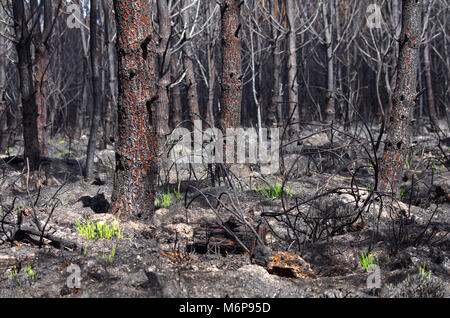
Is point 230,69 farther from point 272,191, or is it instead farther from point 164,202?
point 164,202

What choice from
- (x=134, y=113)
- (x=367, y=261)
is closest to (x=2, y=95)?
(x=134, y=113)

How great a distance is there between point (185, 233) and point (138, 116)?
2.97ft

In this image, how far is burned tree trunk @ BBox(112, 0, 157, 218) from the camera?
9.99 ft

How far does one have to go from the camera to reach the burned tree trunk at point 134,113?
3.04 metres

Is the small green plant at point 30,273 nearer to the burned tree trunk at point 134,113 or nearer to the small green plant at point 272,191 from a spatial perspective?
the burned tree trunk at point 134,113

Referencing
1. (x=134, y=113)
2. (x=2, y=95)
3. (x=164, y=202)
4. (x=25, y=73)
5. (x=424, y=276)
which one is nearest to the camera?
(x=424, y=276)

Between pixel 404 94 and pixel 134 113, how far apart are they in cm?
221

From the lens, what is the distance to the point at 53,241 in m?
2.67

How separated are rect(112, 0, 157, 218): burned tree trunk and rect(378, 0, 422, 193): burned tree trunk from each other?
198 cm

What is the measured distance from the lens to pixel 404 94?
354 centimetres

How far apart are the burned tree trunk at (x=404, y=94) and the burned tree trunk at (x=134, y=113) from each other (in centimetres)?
198

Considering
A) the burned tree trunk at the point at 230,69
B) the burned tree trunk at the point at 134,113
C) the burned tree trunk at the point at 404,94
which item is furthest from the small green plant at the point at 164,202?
the burned tree trunk at the point at 404,94

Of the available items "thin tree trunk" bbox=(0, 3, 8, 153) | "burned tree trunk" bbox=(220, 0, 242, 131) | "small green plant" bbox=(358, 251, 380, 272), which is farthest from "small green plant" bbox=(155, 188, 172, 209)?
"thin tree trunk" bbox=(0, 3, 8, 153)
